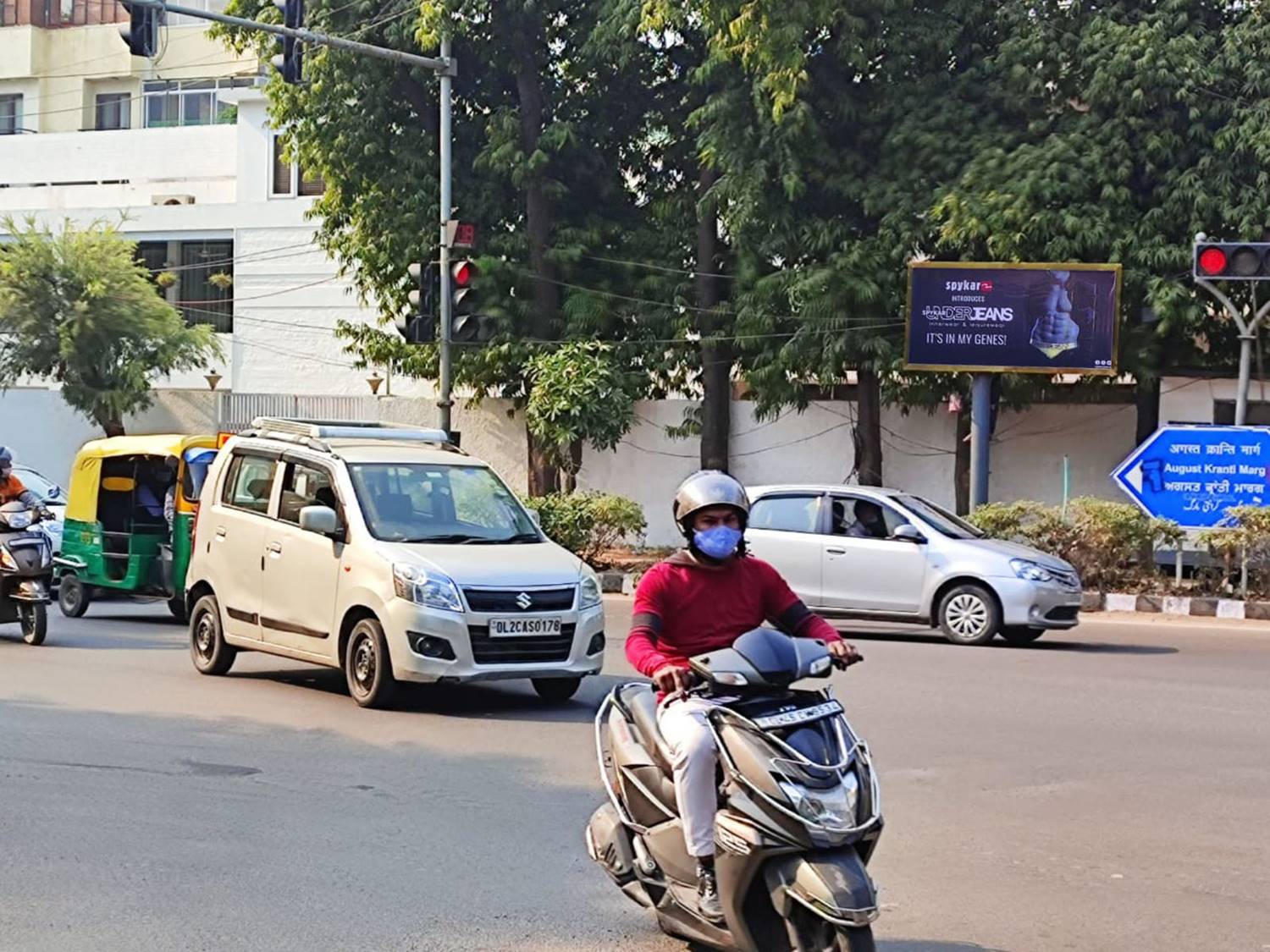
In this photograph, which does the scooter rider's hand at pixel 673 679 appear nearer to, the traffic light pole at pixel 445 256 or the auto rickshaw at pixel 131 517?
the auto rickshaw at pixel 131 517

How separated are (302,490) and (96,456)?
7715 millimetres

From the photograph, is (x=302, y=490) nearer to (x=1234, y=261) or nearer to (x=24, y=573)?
(x=24, y=573)

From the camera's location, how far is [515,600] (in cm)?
1187

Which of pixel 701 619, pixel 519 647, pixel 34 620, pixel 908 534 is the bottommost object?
pixel 34 620

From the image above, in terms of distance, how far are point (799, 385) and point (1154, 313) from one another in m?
5.62

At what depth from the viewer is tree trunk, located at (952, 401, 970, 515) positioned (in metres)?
28.5

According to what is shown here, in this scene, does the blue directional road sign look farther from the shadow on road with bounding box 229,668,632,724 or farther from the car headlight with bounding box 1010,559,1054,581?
the shadow on road with bounding box 229,668,632,724

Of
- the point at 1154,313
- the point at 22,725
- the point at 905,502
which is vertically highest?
the point at 1154,313

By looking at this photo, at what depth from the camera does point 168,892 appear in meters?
7.06

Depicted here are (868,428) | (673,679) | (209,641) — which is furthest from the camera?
(868,428)

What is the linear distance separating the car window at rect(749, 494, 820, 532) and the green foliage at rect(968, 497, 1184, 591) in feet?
11.8

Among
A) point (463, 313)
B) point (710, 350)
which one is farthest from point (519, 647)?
point (710, 350)

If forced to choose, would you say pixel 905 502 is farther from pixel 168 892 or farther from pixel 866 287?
pixel 168 892

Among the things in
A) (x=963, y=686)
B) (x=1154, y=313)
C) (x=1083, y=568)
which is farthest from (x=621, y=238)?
(x=963, y=686)
